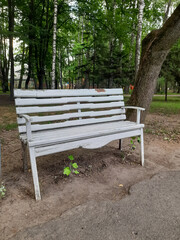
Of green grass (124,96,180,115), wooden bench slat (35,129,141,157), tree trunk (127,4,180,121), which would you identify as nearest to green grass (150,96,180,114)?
green grass (124,96,180,115)

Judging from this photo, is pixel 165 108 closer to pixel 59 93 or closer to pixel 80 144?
pixel 59 93

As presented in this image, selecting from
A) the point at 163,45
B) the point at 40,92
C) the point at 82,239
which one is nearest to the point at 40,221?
the point at 82,239

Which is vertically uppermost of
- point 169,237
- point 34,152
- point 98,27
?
point 98,27

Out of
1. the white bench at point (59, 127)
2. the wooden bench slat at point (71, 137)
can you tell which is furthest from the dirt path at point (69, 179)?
the wooden bench slat at point (71, 137)

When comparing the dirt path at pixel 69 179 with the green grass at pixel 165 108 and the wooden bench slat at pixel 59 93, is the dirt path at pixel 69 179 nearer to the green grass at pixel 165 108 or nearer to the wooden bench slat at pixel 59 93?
the wooden bench slat at pixel 59 93

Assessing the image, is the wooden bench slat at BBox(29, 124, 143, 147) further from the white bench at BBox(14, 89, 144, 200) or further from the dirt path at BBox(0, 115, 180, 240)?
the dirt path at BBox(0, 115, 180, 240)

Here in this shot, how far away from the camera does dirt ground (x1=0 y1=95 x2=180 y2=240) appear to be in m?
1.88

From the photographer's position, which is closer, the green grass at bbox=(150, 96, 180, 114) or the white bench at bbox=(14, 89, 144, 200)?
the white bench at bbox=(14, 89, 144, 200)

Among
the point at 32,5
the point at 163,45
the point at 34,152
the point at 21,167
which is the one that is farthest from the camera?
the point at 32,5

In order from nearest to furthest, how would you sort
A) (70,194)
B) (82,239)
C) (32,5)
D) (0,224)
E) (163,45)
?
1. (82,239)
2. (0,224)
3. (70,194)
4. (163,45)
5. (32,5)

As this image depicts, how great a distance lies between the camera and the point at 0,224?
1.71 meters

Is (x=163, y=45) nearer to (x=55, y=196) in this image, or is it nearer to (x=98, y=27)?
(x=55, y=196)

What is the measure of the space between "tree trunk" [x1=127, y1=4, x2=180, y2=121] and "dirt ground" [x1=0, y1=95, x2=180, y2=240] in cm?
118

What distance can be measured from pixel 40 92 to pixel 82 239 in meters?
1.94
